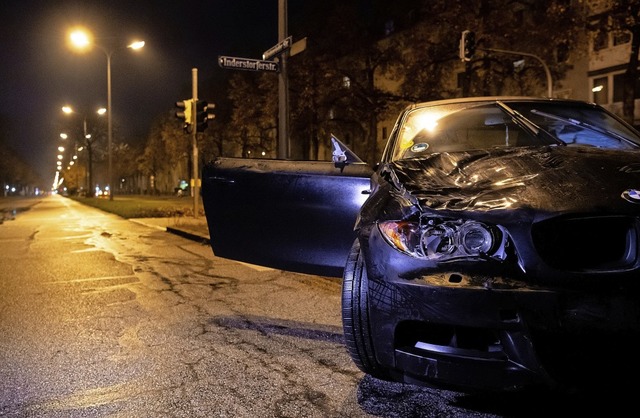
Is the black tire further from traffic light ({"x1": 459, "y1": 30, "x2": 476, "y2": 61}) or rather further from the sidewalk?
traffic light ({"x1": 459, "y1": 30, "x2": 476, "y2": 61})

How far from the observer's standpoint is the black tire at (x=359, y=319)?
99.1 inches

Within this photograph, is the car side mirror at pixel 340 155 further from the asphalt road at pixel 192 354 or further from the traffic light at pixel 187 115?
A: the traffic light at pixel 187 115

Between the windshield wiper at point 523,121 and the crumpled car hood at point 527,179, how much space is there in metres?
0.51

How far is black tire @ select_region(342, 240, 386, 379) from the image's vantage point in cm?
252

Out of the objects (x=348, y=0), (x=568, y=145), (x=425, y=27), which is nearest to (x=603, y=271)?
Result: (x=568, y=145)

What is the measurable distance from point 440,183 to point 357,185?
3.61 ft

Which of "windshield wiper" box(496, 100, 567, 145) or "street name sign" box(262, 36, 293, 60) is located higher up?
"street name sign" box(262, 36, 293, 60)

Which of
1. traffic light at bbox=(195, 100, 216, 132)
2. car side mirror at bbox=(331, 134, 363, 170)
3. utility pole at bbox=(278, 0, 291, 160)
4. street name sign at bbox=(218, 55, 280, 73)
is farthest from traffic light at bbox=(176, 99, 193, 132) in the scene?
car side mirror at bbox=(331, 134, 363, 170)

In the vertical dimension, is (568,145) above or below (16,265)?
above

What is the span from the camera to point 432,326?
7.30ft

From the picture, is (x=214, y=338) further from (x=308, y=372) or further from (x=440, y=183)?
(x=440, y=183)

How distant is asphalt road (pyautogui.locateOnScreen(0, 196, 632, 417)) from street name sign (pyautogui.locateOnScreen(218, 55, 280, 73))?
4.65 meters

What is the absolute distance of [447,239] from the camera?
2240 mm

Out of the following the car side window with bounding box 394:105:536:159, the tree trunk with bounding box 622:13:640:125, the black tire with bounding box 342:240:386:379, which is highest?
the tree trunk with bounding box 622:13:640:125
